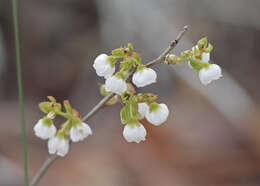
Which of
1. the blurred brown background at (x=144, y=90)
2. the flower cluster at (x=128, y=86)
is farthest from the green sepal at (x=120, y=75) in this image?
the blurred brown background at (x=144, y=90)

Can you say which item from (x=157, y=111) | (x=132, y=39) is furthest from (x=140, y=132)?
(x=132, y=39)

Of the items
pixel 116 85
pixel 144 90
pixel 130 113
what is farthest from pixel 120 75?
pixel 144 90

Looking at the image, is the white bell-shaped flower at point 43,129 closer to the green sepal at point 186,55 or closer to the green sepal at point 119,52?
the green sepal at point 119,52

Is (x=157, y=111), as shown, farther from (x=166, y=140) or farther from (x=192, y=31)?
(x=192, y=31)

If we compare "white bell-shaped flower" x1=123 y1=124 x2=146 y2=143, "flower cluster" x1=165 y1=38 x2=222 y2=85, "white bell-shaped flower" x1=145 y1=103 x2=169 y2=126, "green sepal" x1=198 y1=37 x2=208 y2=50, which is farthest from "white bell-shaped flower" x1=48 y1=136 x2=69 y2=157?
"green sepal" x1=198 y1=37 x2=208 y2=50

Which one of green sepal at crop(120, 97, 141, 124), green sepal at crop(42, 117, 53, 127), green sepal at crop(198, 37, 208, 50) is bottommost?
green sepal at crop(120, 97, 141, 124)

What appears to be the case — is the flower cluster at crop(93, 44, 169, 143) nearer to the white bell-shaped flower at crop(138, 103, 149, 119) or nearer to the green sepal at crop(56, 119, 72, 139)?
the white bell-shaped flower at crop(138, 103, 149, 119)
